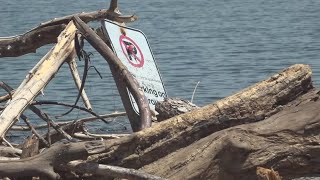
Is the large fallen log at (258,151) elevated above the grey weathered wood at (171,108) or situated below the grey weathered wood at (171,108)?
below

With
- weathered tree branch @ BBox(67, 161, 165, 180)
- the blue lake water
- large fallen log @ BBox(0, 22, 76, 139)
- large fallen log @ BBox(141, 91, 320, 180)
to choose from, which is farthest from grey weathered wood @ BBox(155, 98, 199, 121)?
the blue lake water

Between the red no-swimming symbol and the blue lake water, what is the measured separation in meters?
3.69

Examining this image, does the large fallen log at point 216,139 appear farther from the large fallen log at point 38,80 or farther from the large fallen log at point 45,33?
the large fallen log at point 45,33

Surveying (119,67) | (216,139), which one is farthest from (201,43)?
(216,139)

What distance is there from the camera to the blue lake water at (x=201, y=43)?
15.7 metres

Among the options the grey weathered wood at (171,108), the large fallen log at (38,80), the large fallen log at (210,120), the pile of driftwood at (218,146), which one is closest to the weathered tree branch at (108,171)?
the pile of driftwood at (218,146)

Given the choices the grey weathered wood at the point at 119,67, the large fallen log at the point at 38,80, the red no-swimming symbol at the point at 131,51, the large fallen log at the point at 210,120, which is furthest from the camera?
the red no-swimming symbol at the point at 131,51

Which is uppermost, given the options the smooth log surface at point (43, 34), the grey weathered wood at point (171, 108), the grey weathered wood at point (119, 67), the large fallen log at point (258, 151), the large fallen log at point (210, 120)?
the smooth log surface at point (43, 34)

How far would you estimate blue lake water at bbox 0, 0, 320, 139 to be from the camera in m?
15.7

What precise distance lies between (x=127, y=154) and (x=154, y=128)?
0.20 m

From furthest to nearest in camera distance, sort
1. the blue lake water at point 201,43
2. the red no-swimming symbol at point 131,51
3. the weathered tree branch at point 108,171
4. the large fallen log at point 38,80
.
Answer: the blue lake water at point 201,43 < the red no-swimming symbol at point 131,51 < the large fallen log at point 38,80 < the weathered tree branch at point 108,171

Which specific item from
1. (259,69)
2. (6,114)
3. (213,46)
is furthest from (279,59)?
(6,114)

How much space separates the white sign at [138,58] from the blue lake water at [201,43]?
3566 mm

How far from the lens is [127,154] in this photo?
18.2ft
